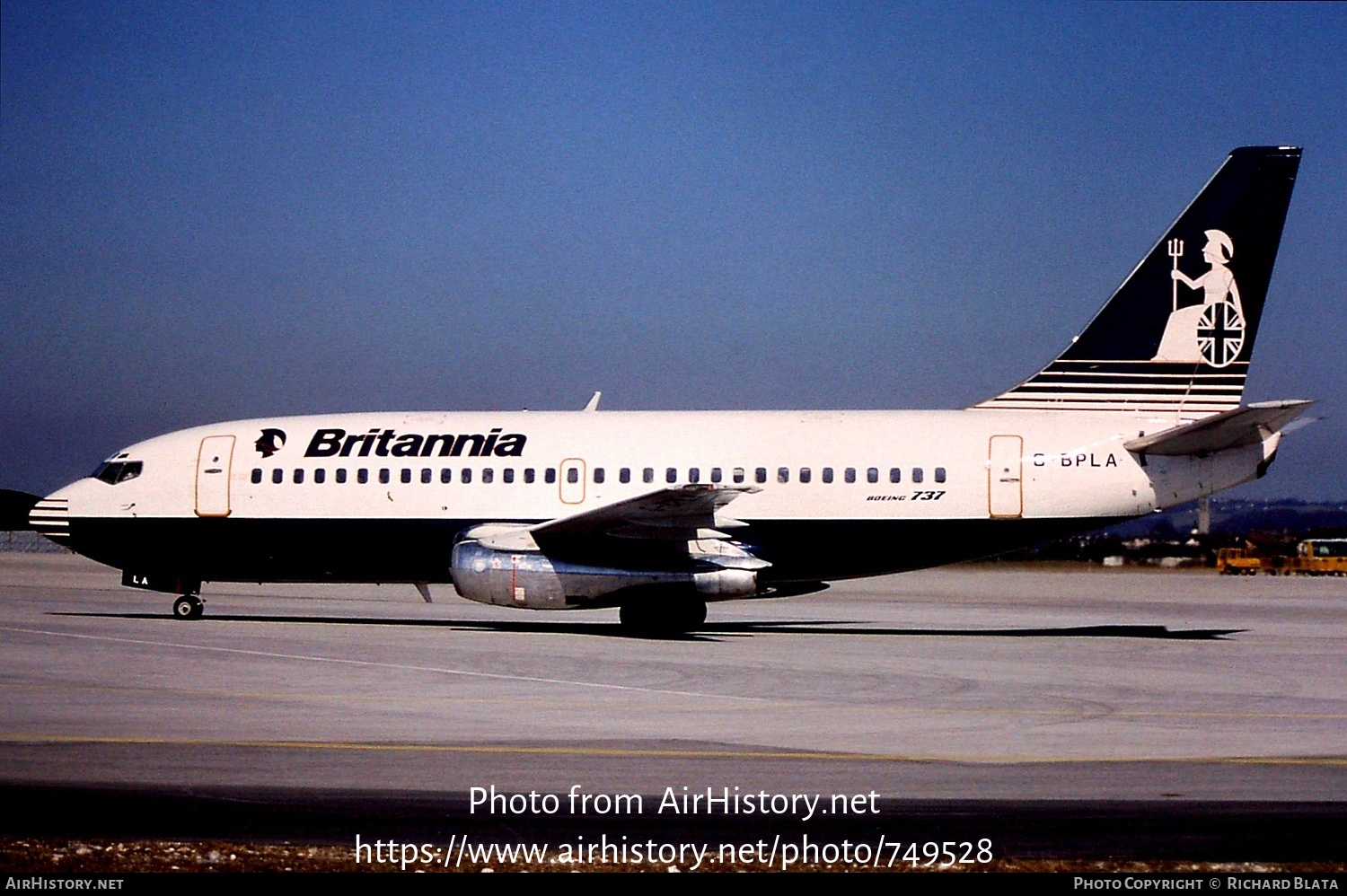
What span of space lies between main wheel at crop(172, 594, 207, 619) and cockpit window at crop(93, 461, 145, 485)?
2664mm

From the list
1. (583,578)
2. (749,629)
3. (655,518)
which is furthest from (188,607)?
(749,629)

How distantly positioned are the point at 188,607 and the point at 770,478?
1205 centimetres

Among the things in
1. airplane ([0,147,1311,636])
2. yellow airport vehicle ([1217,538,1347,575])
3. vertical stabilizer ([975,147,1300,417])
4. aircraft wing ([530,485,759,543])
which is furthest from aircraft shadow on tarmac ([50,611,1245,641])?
yellow airport vehicle ([1217,538,1347,575])

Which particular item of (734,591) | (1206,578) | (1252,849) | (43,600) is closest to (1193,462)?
(734,591)

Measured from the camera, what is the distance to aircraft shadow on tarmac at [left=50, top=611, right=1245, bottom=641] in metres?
27.8

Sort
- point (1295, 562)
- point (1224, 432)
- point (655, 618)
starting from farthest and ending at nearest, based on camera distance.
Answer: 1. point (1295, 562)
2. point (655, 618)
3. point (1224, 432)

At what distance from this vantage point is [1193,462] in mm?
26797

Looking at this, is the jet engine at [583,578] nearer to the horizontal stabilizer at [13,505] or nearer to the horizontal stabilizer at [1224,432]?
the horizontal stabilizer at [1224,432]

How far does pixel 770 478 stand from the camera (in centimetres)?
2786

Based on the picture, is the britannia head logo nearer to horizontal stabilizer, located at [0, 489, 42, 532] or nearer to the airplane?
the airplane

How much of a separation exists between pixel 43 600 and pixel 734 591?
65.5 ft

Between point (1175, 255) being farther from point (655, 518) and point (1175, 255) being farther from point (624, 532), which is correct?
point (624, 532)

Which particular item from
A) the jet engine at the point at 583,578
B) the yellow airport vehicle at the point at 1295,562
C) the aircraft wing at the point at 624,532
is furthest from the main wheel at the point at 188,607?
the yellow airport vehicle at the point at 1295,562

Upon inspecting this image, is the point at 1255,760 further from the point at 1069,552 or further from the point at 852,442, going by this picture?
the point at 1069,552
